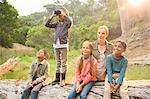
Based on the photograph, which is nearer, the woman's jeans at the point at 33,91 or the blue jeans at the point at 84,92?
the blue jeans at the point at 84,92

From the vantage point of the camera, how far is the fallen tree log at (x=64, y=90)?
5150 millimetres

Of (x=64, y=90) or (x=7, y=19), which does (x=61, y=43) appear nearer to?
(x=64, y=90)

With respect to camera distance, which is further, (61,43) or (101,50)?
(61,43)

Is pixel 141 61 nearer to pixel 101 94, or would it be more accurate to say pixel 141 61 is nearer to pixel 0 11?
pixel 101 94

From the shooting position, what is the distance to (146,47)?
1216 cm

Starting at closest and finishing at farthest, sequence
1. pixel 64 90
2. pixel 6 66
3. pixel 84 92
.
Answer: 1. pixel 84 92
2. pixel 64 90
3. pixel 6 66

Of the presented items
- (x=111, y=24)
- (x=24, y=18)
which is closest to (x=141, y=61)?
(x=111, y=24)

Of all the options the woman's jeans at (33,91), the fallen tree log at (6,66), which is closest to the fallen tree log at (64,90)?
the woman's jeans at (33,91)

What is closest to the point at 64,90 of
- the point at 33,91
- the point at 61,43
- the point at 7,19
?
the point at 33,91

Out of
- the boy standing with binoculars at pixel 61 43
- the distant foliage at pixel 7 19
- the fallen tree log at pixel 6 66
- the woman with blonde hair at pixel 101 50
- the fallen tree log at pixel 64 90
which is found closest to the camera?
the fallen tree log at pixel 64 90

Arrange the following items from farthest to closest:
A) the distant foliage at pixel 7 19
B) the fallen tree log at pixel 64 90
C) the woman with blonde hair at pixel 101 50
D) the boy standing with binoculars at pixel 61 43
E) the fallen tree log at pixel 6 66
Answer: the distant foliage at pixel 7 19 < the fallen tree log at pixel 6 66 < the boy standing with binoculars at pixel 61 43 < the woman with blonde hair at pixel 101 50 < the fallen tree log at pixel 64 90

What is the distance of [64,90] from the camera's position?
597 centimetres

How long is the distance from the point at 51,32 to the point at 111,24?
3.27 metres

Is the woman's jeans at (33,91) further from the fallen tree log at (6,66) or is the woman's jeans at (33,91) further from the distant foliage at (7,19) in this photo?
the distant foliage at (7,19)
